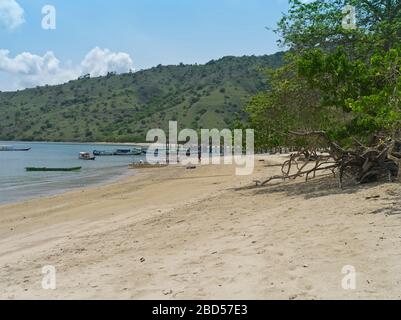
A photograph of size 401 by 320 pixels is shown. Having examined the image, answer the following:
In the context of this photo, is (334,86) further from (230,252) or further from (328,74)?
(230,252)

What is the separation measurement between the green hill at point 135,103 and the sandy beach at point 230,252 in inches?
4524

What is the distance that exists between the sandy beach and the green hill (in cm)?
11492

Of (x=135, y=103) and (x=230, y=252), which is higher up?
(x=135, y=103)

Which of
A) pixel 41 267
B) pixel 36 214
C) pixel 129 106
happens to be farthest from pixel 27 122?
pixel 41 267

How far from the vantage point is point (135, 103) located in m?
173

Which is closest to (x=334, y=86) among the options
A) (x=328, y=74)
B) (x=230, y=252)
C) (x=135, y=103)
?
(x=328, y=74)

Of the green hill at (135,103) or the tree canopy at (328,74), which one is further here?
the green hill at (135,103)

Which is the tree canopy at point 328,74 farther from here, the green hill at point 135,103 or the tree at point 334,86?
the green hill at point 135,103

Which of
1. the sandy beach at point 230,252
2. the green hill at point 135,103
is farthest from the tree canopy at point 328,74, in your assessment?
the green hill at point 135,103

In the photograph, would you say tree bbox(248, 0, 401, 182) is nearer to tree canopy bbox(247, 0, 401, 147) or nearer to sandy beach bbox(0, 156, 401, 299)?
tree canopy bbox(247, 0, 401, 147)

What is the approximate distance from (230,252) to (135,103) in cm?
16854

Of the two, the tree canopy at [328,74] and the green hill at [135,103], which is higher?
the green hill at [135,103]

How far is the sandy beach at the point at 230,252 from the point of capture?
576 cm

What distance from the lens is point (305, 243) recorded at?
24.4 ft
